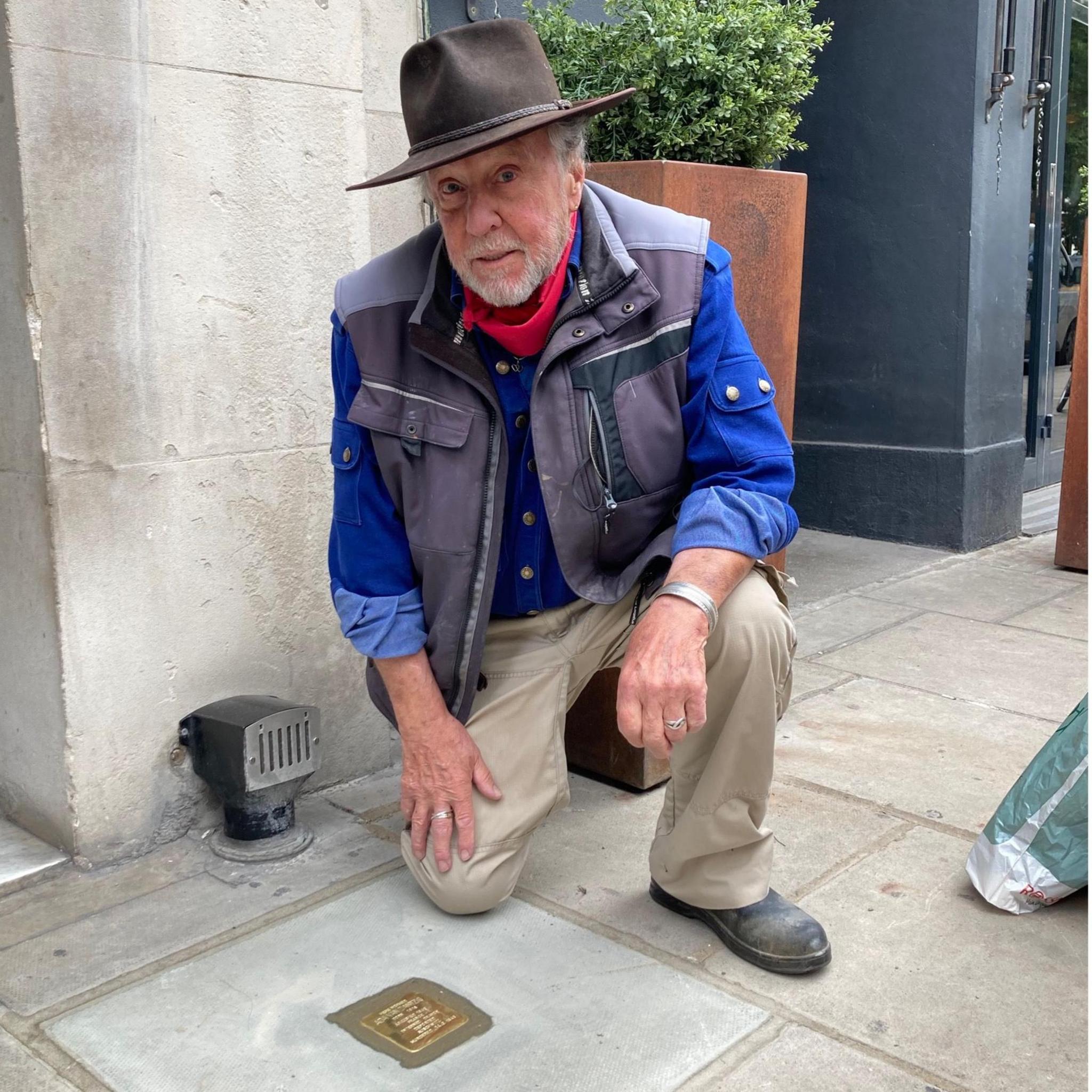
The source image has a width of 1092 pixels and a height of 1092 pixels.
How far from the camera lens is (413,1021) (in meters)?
2.25

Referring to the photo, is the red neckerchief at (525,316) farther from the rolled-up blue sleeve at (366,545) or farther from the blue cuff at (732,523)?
the blue cuff at (732,523)

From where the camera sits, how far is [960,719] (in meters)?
3.73

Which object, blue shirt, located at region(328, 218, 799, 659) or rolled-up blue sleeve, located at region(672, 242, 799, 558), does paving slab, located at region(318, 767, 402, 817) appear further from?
rolled-up blue sleeve, located at region(672, 242, 799, 558)

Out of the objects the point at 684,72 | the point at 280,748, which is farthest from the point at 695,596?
the point at 684,72

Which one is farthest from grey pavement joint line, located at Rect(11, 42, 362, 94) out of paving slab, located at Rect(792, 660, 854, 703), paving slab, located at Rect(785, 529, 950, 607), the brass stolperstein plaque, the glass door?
the glass door

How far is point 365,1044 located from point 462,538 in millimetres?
935

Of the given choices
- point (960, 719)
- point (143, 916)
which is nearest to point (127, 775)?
point (143, 916)

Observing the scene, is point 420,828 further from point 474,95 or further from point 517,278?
point 474,95

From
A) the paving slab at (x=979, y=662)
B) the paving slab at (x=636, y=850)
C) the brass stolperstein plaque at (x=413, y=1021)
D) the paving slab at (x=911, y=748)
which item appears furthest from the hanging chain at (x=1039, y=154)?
the brass stolperstein plaque at (x=413, y=1021)

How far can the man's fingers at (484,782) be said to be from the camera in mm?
2578

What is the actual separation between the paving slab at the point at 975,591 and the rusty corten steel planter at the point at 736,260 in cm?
120

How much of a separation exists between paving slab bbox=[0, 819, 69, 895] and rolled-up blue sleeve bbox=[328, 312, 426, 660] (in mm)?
919

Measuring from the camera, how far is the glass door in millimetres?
6887

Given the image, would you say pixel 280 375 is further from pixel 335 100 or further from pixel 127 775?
pixel 127 775
